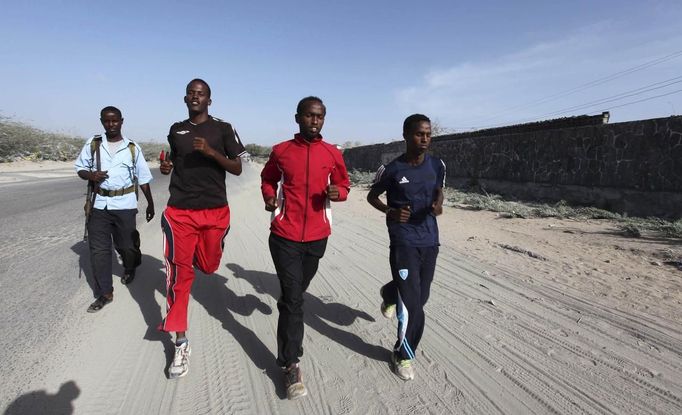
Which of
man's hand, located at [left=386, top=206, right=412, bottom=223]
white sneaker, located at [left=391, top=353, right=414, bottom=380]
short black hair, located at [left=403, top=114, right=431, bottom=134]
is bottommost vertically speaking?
white sneaker, located at [left=391, top=353, right=414, bottom=380]

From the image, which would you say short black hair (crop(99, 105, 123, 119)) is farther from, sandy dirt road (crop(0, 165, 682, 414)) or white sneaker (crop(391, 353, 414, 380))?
white sneaker (crop(391, 353, 414, 380))

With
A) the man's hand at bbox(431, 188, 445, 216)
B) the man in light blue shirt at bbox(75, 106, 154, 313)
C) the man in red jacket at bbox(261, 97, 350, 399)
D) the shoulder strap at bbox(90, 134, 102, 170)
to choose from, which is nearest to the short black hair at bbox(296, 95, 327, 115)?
the man in red jacket at bbox(261, 97, 350, 399)

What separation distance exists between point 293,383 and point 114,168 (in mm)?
2959

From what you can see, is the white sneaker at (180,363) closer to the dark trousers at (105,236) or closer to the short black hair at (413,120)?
the dark trousers at (105,236)

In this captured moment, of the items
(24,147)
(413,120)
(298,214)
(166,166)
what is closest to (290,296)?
(298,214)

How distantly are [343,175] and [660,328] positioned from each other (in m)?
3.38

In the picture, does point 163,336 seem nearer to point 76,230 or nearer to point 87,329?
point 87,329

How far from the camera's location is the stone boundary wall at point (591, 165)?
33.7 ft

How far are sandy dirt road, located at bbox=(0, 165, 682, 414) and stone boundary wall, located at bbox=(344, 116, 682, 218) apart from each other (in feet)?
20.1

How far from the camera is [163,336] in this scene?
357cm

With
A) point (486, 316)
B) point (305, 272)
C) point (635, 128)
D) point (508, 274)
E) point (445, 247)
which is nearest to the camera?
point (305, 272)

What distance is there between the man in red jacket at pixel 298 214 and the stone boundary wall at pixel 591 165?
10758 millimetres

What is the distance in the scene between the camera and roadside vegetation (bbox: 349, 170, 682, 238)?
838 centimetres

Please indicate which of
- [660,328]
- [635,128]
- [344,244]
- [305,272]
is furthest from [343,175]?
[635,128]
